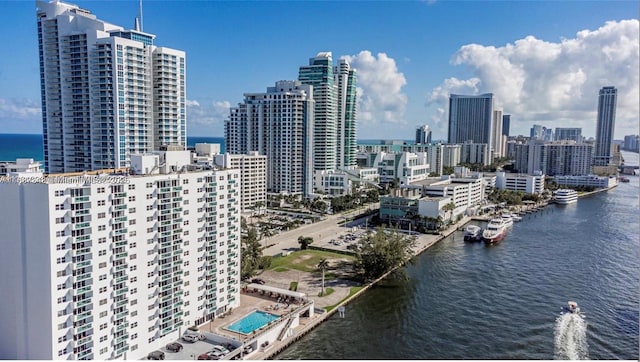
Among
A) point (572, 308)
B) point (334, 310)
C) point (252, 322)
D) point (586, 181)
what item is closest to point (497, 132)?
point (586, 181)

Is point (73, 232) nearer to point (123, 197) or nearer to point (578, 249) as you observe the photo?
point (123, 197)

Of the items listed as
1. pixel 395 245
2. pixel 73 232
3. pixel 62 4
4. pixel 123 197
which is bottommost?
pixel 395 245

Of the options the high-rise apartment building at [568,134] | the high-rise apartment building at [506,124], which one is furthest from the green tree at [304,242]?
the high-rise apartment building at [506,124]

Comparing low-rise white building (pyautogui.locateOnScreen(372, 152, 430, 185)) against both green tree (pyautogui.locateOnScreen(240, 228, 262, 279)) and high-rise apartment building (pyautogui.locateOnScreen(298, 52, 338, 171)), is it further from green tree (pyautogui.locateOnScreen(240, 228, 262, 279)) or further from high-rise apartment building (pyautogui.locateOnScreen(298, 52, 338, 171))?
green tree (pyautogui.locateOnScreen(240, 228, 262, 279))

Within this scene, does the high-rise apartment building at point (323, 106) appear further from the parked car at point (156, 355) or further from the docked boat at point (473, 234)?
the parked car at point (156, 355)

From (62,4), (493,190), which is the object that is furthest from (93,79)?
(493,190)
